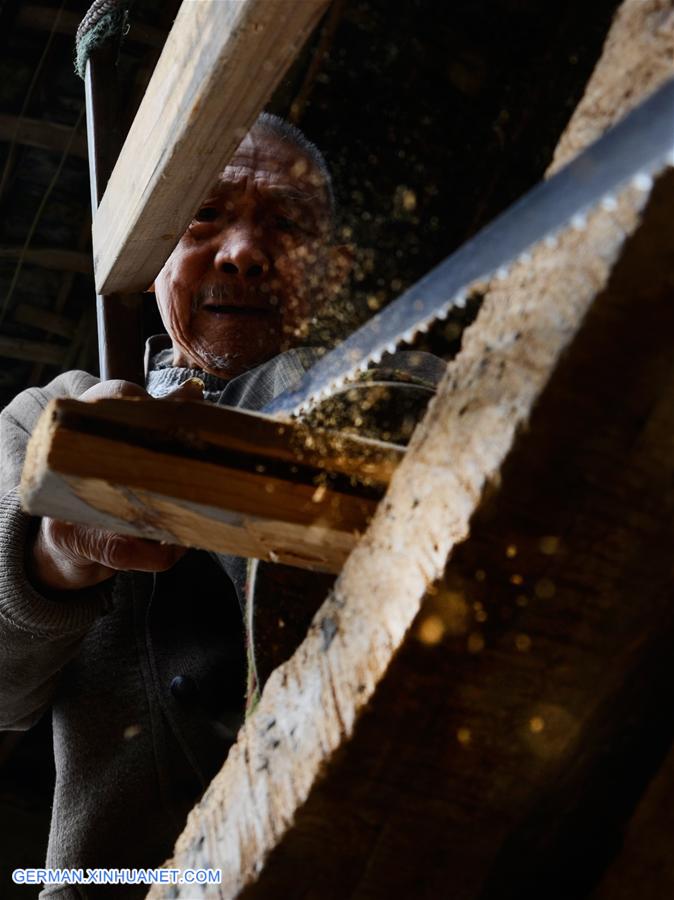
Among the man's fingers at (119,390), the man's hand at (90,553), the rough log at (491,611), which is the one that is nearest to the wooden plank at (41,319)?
the man's hand at (90,553)

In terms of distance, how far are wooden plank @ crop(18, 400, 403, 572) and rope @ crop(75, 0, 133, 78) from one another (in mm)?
1604

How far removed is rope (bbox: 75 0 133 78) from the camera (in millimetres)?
2143

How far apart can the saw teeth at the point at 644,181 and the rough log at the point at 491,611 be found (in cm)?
1

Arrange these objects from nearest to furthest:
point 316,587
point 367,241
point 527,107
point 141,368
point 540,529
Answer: point 540,529 < point 316,587 < point 141,368 < point 527,107 < point 367,241

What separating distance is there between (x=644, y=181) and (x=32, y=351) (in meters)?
4.00

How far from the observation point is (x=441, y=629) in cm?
79

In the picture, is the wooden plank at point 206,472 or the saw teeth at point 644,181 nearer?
the saw teeth at point 644,181

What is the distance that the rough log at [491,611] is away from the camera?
733 mm

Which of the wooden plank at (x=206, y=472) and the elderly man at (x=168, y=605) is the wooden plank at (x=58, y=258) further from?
the wooden plank at (x=206, y=472)

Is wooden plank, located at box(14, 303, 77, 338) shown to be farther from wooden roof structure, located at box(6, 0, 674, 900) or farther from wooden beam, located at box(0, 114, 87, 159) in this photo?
wooden roof structure, located at box(6, 0, 674, 900)

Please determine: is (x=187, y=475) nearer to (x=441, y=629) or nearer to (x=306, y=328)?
(x=441, y=629)

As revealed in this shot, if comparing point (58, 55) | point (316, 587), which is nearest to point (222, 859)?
point (316, 587)

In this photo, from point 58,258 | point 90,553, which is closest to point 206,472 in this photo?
point 90,553

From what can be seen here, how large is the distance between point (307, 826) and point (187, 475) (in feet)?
1.13
